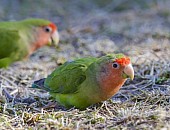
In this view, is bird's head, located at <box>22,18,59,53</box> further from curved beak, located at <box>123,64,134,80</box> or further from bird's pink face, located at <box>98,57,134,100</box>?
curved beak, located at <box>123,64,134,80</box>

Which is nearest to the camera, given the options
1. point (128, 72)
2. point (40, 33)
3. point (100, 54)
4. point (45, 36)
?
point (128, 72)

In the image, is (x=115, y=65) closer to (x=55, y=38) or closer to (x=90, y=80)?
(x=90, y=80)

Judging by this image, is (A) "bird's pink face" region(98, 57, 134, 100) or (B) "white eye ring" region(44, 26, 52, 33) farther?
(B) "white eye ring" region(44, 26, 52, 33)

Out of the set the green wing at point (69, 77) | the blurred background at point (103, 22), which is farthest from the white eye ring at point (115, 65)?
the blurred background at point (103, 22)

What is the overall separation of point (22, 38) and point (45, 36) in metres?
0.53

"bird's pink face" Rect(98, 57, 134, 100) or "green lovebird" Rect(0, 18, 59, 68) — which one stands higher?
"green lovebird" Rect(0, 18, 59, 68)

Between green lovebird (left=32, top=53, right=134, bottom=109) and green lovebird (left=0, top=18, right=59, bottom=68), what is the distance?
1.67 m

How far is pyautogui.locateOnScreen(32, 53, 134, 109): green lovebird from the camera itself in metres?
3.99

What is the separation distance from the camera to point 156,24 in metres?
7.80

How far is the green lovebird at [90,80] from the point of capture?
13.1ft

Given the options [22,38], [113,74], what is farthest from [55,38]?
[113,74]

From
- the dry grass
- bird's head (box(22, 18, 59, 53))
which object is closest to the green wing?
the dry grass

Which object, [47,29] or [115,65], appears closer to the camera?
[115,65]

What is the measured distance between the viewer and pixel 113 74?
13.2ft
